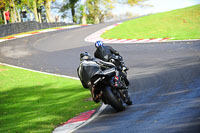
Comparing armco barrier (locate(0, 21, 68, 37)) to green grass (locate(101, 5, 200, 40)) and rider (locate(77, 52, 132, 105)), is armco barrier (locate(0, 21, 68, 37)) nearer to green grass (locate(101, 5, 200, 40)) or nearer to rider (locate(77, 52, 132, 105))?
green grass (locate(101, 5, 200, 40))

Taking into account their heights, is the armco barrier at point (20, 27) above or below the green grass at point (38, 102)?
above

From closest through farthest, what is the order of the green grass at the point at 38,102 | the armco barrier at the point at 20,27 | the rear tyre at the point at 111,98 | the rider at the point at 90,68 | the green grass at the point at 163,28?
the rear tyre at the point at 111,98 < the rider at the point at 90,68 < the green grass at the point at 38,102 < the green grass at the point at 163,28 < the armco barrier at the point at 20,27

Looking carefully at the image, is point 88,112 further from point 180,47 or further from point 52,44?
point 52,44

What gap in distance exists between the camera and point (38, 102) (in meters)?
11.3

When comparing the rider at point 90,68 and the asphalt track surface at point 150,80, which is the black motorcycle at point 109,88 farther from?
the asphalt track surface at point 150,80

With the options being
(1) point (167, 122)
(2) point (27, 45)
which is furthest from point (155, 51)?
(2) point (27, 45)

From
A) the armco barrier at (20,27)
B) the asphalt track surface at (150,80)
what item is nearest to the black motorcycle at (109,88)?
the asphalt track surface at (150,80)

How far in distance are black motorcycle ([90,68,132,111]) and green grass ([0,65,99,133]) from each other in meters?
1.51

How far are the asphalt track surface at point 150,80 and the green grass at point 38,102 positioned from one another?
4.19ft

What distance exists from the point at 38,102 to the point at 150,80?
155 inches

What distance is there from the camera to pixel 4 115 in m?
10.0

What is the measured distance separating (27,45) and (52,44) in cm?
238

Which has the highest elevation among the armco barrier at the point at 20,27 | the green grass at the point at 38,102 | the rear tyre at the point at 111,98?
the rear tyre at the point at 111,98

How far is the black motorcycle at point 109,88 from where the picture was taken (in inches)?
294
